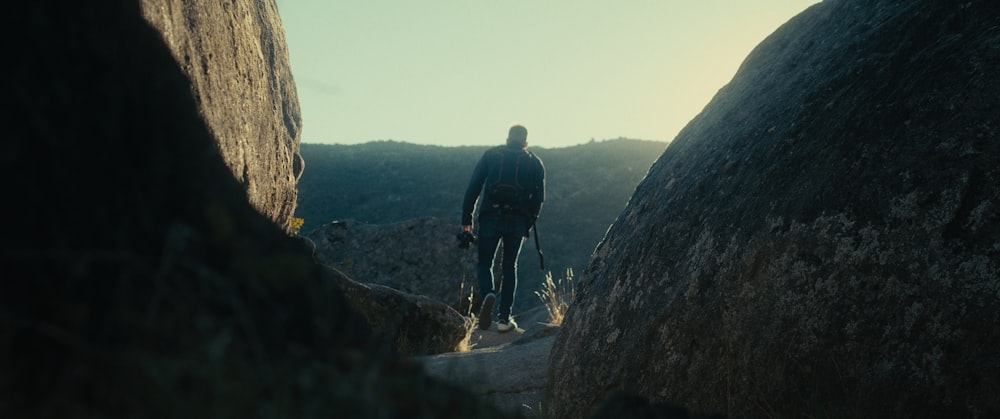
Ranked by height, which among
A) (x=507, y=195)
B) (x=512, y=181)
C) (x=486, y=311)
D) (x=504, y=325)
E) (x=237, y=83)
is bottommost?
(x=504, y=325)

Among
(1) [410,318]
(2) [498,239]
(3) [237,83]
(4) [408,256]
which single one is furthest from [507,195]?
(4) [408,256]

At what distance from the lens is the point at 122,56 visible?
1154mm

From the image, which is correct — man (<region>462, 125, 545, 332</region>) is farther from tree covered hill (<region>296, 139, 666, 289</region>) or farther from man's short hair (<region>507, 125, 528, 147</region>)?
tree covered hill (<region>296, 139, 666, 289</region>)

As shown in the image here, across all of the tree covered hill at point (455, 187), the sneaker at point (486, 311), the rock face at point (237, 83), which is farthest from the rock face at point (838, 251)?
the tree covered hill at point (455, 187)

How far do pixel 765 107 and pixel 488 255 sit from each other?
5.82 metres

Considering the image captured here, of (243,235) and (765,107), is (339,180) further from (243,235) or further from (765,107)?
(243,235)

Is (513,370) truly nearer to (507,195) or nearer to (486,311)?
(507,195)

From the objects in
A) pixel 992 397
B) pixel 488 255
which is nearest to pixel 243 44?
pixel 992 397

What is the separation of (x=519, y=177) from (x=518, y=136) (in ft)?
1.97

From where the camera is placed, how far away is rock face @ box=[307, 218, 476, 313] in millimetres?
14117

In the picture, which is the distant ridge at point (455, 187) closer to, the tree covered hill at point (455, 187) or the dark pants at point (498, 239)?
the tree covered hill at point (455, 187)

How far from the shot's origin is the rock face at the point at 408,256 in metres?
14.1

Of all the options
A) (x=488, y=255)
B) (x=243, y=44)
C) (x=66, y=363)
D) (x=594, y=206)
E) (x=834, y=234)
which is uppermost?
(x=243, y=44)

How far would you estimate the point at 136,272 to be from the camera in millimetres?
1025
